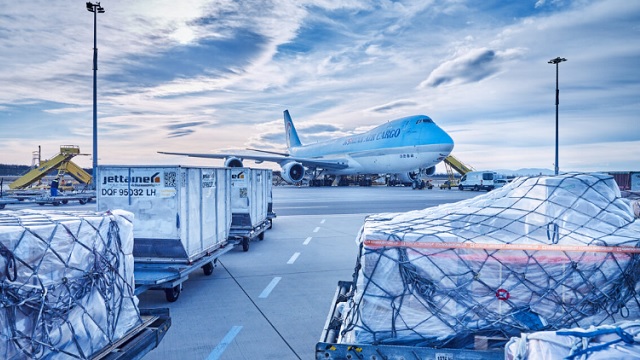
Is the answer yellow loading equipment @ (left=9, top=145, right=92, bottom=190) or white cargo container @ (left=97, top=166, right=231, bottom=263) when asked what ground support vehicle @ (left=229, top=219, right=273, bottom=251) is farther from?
yellow loading equipment @ (left=9, top=145, right=92, bottom=190)

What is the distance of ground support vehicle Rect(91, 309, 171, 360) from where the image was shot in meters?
3.47

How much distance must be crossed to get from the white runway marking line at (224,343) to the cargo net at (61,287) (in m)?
1.05

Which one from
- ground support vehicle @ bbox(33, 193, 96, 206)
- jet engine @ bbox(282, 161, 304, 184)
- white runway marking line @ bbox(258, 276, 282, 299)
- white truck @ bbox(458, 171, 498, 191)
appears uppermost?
jet engine @ bbox(282, 161, 304, 184)

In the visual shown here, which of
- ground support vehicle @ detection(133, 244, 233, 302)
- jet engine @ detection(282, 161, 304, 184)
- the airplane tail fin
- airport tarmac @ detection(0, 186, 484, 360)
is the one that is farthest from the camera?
the airplane tail fin

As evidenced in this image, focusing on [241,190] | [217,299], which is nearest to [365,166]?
[241,190]

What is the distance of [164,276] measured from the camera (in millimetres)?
6277

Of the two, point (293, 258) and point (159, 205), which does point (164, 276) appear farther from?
point (293, 258)

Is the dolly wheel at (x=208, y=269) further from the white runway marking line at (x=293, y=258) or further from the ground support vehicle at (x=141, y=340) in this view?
the ground support vehicle at (x=141, y=340)

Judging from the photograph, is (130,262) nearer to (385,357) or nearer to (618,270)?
(385,357)

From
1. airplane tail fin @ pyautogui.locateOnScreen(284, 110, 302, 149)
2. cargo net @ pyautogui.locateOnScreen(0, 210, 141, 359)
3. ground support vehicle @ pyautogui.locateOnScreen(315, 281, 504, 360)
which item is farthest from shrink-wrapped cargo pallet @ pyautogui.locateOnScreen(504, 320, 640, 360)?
airplane tail fin @ pyautogui.locateOnScreen(284, 110, 302, 149)

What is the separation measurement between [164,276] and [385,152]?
31.8m

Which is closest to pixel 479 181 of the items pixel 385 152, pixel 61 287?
pixel 385 152

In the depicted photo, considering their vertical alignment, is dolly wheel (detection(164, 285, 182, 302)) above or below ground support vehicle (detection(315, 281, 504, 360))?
below

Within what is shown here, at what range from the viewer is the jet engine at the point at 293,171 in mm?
37031
